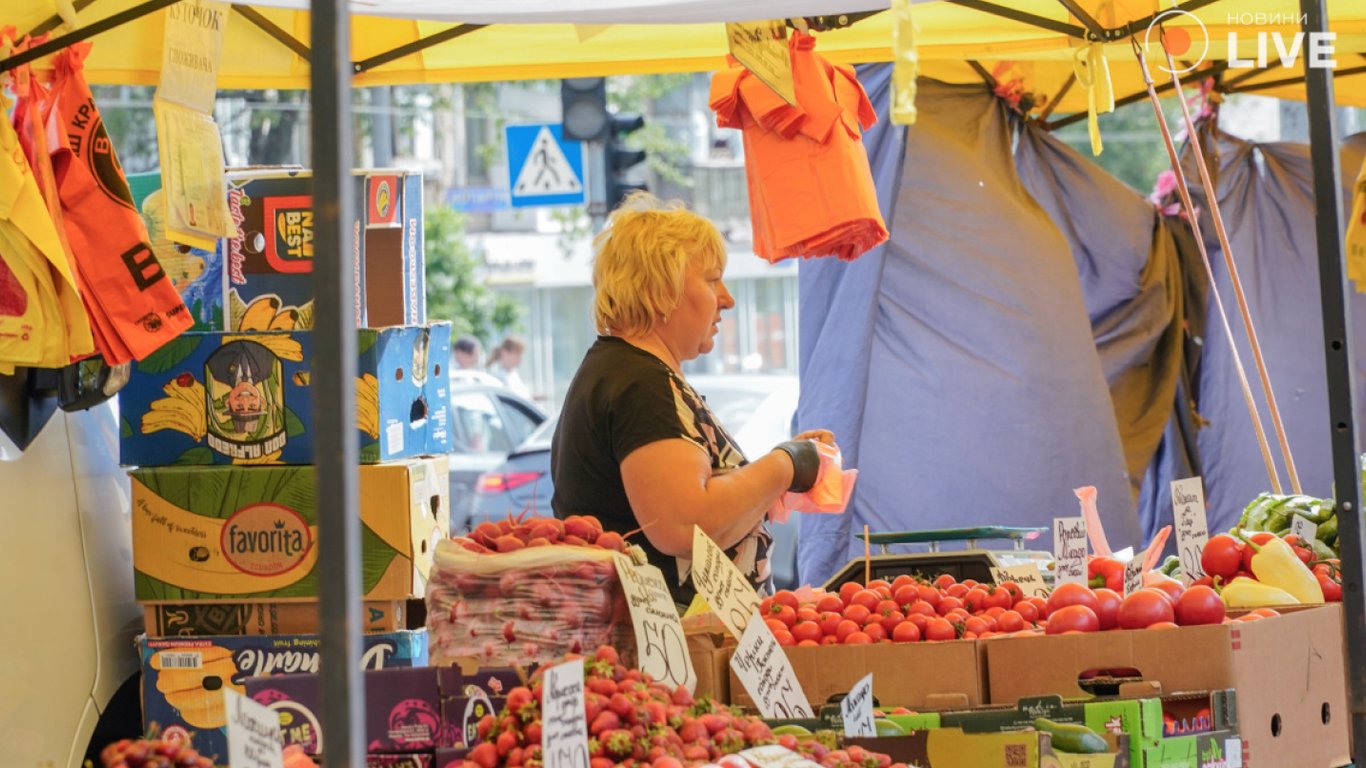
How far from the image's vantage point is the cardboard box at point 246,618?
12.5ft

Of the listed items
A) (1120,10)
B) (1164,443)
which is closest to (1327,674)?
(1120,10)

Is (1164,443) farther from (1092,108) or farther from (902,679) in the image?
(902,679)

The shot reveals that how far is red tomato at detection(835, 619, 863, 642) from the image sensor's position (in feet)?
9.53

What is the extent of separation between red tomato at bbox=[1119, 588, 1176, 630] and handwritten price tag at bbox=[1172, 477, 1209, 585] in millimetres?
752

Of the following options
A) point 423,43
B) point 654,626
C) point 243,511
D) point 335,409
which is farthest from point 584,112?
point 335,409

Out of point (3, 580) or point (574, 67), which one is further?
point (574, 67)

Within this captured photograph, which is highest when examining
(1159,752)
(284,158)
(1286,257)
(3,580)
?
(284,158)

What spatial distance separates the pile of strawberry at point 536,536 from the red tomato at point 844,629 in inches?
20.3

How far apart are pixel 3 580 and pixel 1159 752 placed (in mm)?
2465

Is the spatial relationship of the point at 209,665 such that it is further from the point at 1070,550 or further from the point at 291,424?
the point at 1070,550

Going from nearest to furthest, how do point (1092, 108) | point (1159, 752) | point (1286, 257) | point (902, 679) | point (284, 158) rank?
point (1159, 752)
point (902, 679)
point (1092, 108)
point (1286, 257)
point (284, 158)

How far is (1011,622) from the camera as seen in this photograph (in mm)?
2971

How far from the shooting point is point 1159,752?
8.35 feet

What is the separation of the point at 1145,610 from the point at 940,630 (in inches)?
15.0
